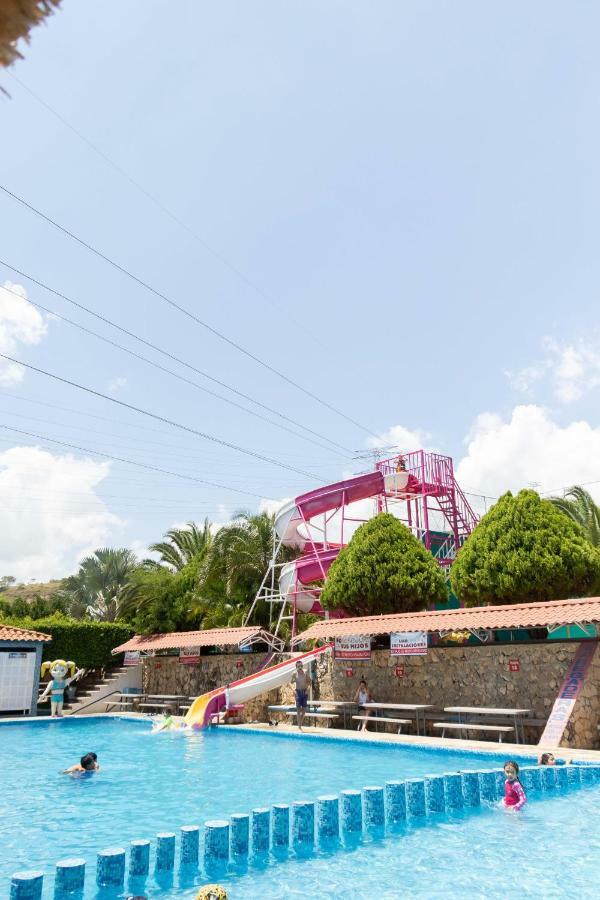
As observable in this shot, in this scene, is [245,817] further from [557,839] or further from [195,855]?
[557,839]

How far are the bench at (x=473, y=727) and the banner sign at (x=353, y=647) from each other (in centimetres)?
357

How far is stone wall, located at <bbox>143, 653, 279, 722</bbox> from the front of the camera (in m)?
24.2

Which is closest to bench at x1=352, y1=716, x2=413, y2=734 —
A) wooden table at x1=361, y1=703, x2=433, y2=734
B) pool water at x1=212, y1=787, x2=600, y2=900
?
wooden table at x1=361, y1=703, x2=433, y2=734

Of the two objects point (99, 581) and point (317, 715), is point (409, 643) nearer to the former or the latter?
point (317, 715)

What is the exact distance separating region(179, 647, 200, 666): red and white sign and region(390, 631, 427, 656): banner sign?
1178cm

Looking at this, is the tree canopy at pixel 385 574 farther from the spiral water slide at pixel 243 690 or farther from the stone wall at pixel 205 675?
the stone wall at pixel 205 675

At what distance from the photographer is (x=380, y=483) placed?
30.7 metres

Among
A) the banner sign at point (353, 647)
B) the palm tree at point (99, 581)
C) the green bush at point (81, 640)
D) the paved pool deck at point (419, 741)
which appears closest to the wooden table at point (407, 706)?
the paved pool deck at point (419, 741)

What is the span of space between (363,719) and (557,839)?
35.9 feet

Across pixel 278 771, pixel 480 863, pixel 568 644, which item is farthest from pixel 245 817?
pixel 568 644

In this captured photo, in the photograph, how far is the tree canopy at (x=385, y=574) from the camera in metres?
22.8

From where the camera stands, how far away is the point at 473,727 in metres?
16.7

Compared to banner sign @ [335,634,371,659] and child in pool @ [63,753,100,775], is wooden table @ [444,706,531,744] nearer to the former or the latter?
banner sign @ [335,634,371,659]

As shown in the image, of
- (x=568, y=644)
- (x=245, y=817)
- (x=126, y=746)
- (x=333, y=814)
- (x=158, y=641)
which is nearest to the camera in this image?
(x=245, y=817)
